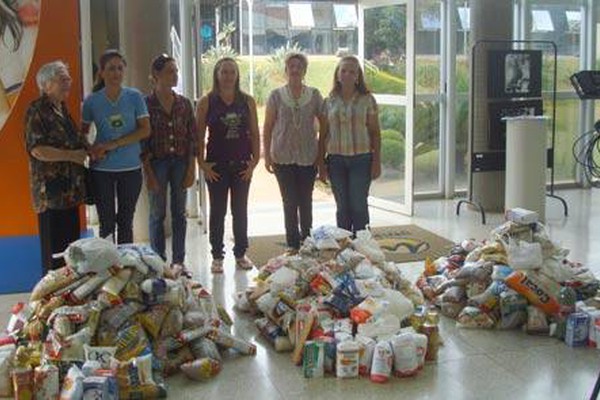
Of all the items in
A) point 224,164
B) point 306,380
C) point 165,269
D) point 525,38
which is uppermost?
point 525,38

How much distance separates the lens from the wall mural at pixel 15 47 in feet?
14.4

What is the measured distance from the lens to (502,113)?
273 inches

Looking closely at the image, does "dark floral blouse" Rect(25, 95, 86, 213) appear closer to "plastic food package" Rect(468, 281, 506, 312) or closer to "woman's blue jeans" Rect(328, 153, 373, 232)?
"woman's blue jeans" Rect(328, 153, 373, 232)

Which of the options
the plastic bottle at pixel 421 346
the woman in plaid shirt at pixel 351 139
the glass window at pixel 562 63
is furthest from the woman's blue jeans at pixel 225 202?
the glass window at pixel 562 63

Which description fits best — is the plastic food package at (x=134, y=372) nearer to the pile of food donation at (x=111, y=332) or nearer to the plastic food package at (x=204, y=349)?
the pile of food donation at (x=111, y=332)

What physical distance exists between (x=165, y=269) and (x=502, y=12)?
15.3 feet

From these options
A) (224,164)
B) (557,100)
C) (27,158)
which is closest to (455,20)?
(557,100)

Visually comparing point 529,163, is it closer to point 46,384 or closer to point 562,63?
point 562,63

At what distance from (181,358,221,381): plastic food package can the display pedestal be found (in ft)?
12.0

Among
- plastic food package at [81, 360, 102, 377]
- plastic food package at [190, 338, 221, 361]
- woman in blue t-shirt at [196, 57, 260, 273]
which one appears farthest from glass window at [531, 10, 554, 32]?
plastic food package at [81, 360, 102, 377]

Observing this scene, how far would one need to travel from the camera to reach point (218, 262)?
16.4 feet

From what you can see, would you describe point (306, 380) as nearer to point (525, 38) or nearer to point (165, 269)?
point (165, 269)

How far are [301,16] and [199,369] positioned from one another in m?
5.70

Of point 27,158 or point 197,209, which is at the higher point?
point 27,158
